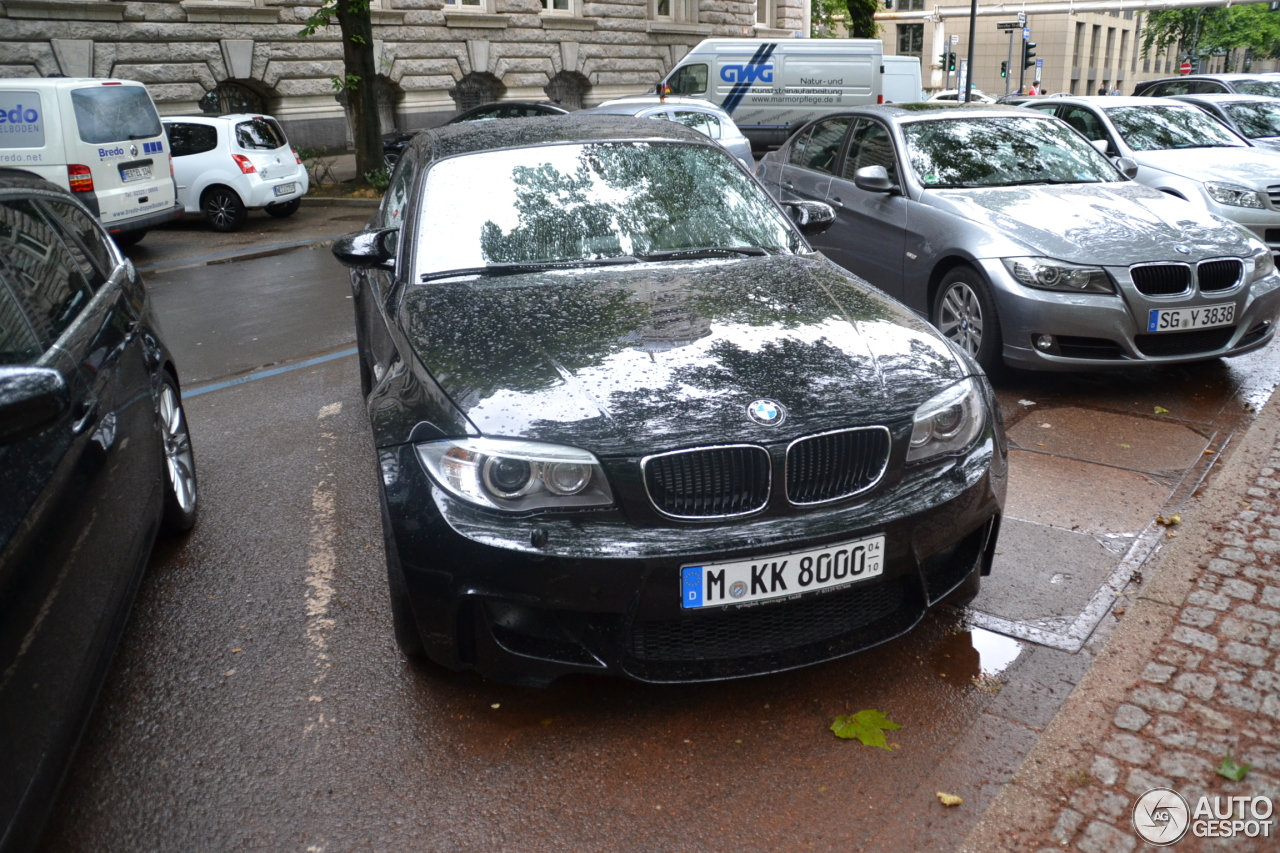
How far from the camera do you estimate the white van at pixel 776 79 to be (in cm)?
2323

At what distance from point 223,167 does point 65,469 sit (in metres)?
13.4

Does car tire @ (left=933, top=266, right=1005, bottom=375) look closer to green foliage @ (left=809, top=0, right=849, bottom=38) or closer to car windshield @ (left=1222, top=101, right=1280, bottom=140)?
car windshield @ (left=1222, top=101, right=1280, bottom=140)

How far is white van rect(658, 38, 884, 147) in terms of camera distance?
23.2 metres

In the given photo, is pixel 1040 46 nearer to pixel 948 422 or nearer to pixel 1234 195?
pixel 1234 195

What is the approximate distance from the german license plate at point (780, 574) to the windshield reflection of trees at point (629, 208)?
5.49 ft

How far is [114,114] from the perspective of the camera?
1277 centimetres

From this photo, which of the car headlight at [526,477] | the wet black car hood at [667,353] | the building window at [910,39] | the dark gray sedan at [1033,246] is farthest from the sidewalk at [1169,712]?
the building window at [910,39]

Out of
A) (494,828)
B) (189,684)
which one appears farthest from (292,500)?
(494,828)

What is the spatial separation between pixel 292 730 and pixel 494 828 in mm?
803

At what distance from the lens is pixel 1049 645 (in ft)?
11.6

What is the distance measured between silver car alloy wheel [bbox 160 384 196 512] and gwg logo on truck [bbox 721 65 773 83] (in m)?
20.2

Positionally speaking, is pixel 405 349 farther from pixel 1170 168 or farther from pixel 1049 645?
pixel 1170 168

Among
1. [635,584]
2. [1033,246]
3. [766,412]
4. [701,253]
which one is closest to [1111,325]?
[1033,246]

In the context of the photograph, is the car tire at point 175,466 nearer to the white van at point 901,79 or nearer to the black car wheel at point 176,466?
the black car wheel at point 176,466
